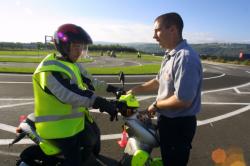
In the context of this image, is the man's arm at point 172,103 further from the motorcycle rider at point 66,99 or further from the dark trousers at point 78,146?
the dark trousers at point 78,146

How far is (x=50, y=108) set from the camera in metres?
3.57

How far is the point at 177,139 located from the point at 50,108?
1.37 metres

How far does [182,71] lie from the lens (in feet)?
10.9

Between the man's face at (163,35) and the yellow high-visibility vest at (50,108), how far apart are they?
99 cm

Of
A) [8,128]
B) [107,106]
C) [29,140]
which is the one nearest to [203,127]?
[29,140]

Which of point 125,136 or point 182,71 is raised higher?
point 182,71

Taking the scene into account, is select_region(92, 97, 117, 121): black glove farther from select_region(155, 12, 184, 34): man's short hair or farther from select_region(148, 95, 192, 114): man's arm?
select_region(155, 12, 184, 34): man's short hair

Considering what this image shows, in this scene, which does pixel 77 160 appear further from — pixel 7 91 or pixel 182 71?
pixel 7 91

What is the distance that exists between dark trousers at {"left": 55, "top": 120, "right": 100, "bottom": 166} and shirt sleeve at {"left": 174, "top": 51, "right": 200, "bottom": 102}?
1.18 metres

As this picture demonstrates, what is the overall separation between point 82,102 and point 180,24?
1274 millimetres

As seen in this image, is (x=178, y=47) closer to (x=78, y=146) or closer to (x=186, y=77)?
(x=186, y=77)

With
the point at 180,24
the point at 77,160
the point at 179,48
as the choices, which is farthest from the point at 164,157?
the point at 180,24

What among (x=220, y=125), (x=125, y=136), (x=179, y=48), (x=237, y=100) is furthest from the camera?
(x=237, y=100)

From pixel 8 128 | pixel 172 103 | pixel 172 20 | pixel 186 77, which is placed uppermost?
pixel 172 20
